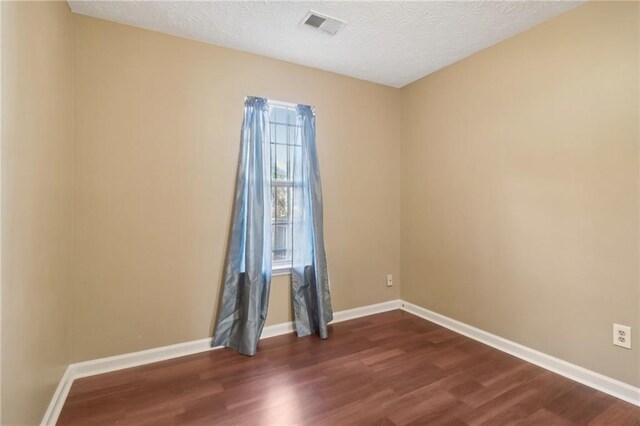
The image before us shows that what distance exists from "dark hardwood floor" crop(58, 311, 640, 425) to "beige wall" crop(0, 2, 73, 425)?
456 millimetres

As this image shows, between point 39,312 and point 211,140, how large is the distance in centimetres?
153

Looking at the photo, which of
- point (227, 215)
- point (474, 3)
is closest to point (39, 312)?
point (227, 215)

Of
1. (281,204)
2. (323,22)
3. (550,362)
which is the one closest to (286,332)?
(281,204)

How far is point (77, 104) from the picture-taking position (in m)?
2.06

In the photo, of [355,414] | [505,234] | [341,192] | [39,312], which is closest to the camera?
[39,312]

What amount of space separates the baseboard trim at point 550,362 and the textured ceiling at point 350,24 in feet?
7.82

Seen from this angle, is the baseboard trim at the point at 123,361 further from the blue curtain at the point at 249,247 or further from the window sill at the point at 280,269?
the window sill at the point at 280,269

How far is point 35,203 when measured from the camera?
142 centimetres

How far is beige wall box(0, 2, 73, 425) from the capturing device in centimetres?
116

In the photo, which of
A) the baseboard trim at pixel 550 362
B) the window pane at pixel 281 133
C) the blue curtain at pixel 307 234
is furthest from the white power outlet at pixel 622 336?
the window pane at pixel 281 133

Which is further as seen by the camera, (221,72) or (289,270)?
(289,270)

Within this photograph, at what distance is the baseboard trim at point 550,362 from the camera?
1.83 meters

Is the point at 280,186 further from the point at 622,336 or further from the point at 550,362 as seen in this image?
the point at 622,336

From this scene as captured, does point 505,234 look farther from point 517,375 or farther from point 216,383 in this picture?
point 216,383
